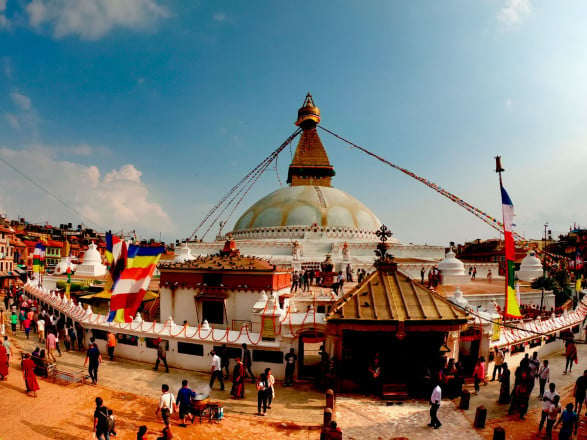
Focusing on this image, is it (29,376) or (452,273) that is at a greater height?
(452,273)

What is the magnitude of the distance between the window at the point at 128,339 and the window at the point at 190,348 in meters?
2.11

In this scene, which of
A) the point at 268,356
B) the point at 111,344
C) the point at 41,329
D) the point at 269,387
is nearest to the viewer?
the point at 269,387

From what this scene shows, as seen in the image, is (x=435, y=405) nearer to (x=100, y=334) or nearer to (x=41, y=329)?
(x=100, y=334)

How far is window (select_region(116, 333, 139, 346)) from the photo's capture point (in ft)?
45.6

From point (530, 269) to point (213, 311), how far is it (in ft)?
84.9

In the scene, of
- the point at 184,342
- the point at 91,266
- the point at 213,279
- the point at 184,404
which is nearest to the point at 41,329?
the point at 213,279

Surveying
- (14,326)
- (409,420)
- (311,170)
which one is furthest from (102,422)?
(311,170)

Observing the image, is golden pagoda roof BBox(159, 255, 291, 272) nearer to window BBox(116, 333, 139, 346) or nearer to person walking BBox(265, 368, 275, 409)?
window BBox(116, 333, 139, 346)

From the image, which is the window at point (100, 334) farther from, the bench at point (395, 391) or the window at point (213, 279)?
the bench at point (395, 391)

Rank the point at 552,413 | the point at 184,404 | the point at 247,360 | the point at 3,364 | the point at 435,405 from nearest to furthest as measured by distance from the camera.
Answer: the point at 552,413, the point at 184,404, the point at 435,405, the point at 3,364, the point at 247,360

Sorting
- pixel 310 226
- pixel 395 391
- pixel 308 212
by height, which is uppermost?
pixel 308 212

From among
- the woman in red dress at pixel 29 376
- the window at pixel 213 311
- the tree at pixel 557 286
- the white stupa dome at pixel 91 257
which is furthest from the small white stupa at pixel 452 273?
the white stupa dome at pixel 91 257

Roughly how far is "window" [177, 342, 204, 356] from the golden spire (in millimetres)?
40665

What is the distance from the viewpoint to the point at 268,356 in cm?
1194
